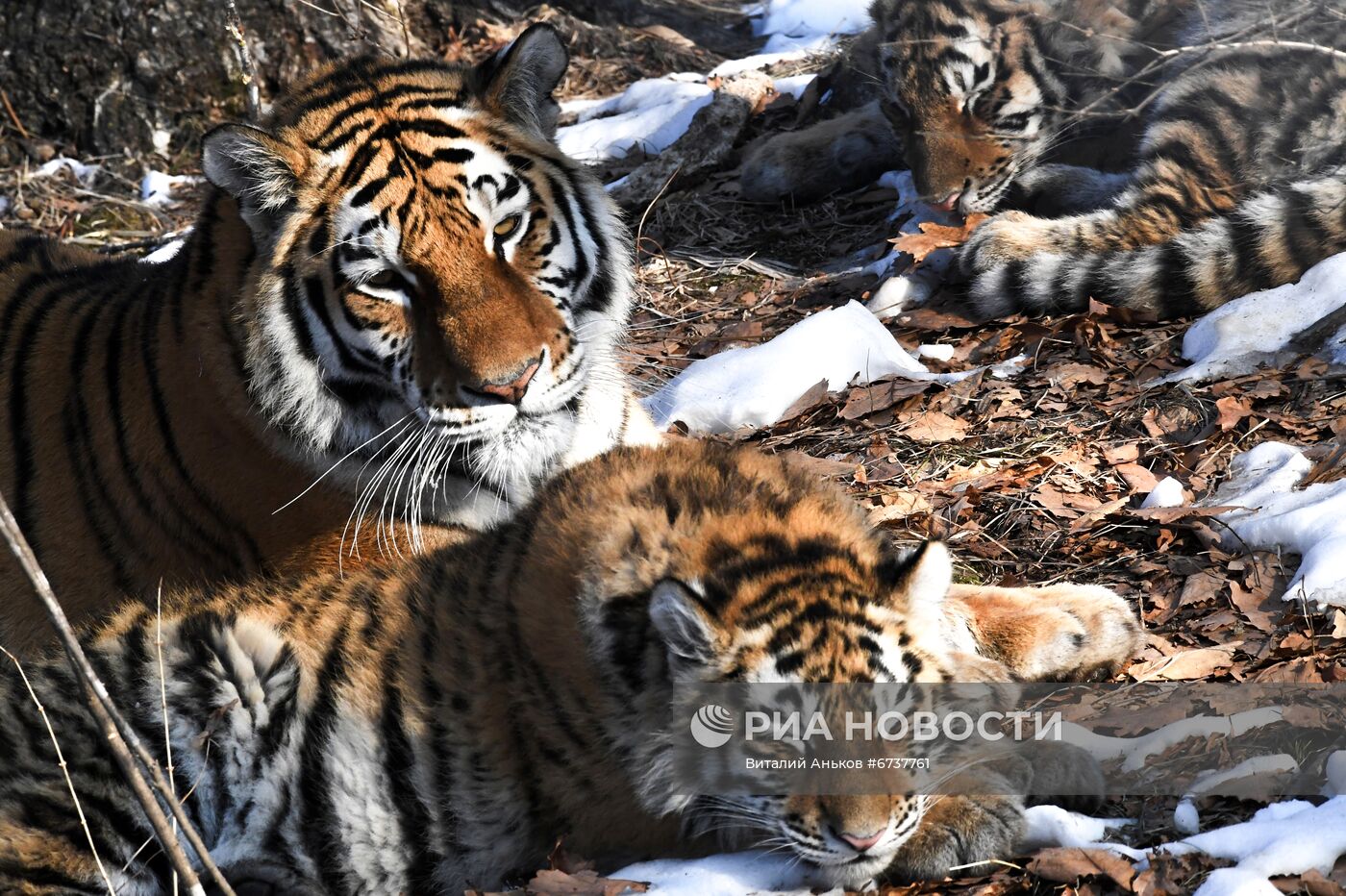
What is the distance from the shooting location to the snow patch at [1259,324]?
4.57m

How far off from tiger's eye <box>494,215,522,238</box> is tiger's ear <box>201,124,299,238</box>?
0.52 metres

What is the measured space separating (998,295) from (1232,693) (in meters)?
2.27

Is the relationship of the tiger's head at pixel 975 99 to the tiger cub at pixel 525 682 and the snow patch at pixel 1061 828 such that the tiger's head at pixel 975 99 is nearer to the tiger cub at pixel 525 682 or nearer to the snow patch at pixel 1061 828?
the tiger cub at pixel 525 682

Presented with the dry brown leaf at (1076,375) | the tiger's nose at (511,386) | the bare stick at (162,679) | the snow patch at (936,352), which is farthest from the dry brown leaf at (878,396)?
the bare stick at (162,679)

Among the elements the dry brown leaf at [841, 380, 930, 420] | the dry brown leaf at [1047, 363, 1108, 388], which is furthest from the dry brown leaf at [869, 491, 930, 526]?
the dry brown leaf at [1047, 363, 1108, 388]

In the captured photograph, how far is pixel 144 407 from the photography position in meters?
3.85

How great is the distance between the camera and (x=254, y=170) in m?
3.45

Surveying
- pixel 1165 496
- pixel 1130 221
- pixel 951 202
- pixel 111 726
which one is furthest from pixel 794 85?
pixel 111 726

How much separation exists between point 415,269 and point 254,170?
1.52 feet

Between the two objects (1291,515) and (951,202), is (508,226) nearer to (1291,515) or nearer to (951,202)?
(1291,515)

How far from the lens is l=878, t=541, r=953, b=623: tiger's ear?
2.85 meters

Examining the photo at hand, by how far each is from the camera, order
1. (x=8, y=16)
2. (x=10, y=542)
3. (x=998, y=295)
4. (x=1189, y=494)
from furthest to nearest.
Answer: (x=8, y=16)
(x=998, y=295)
(x=1189, y=494)
(x=10, y=542)

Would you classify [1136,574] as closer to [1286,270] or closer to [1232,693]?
[1232,693]

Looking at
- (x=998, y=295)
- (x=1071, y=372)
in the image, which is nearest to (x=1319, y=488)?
(x=1071, y=372)
